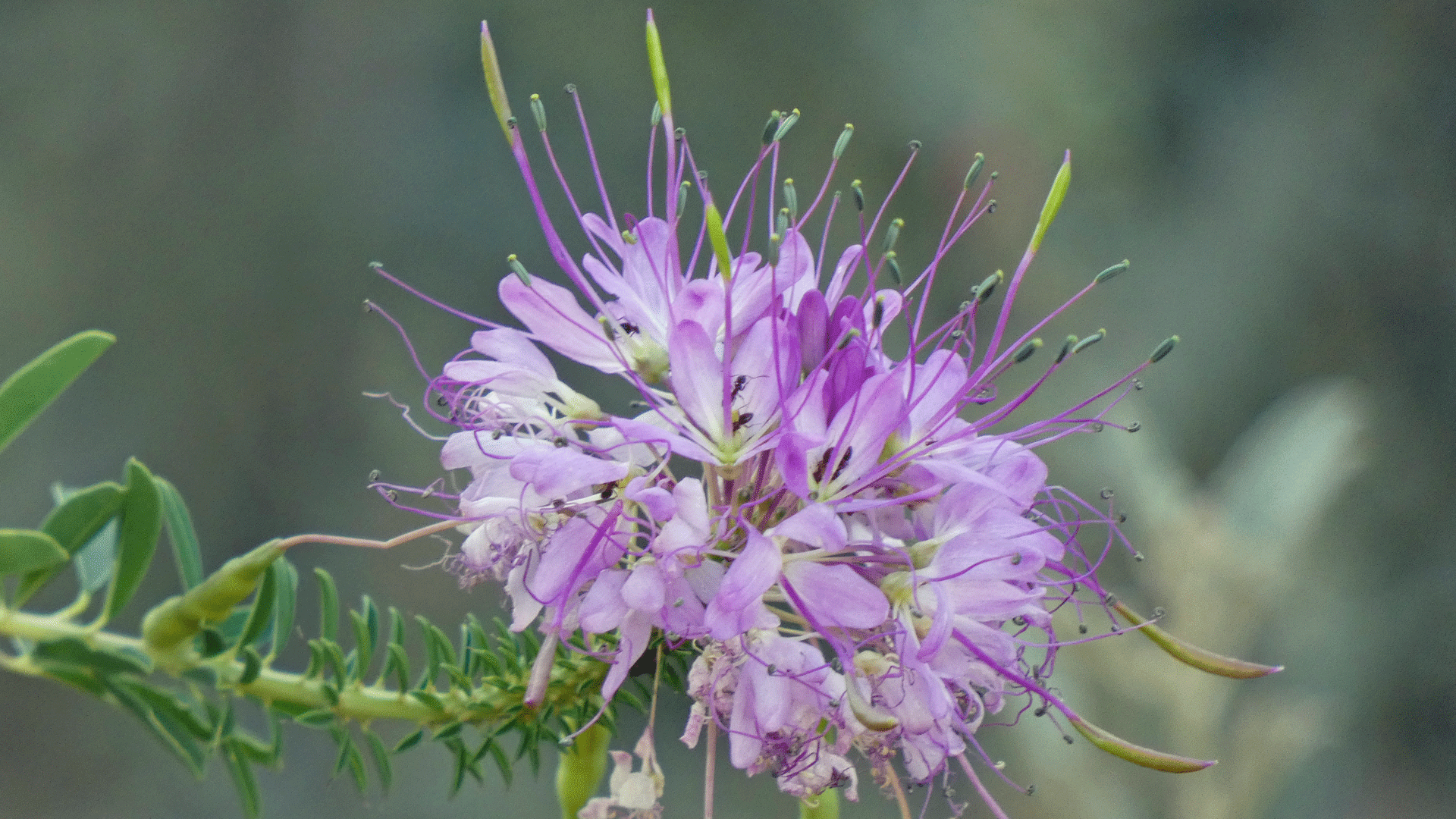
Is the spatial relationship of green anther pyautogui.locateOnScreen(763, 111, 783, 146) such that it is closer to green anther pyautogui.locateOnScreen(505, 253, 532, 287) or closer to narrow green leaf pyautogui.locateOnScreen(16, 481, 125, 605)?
green anther pyautogui.locateOnScreen(505, 253, 532, 287)

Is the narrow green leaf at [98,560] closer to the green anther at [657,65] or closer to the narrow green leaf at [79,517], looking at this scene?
the narrow green leaf at [79,517]

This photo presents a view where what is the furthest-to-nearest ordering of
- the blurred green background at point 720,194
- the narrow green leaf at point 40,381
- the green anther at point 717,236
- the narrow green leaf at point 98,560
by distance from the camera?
the blurred green background at point 720,194, the narrow green leaf at point 98,560, the narrow green leaf at point 40,381, the green anther at point 717,236

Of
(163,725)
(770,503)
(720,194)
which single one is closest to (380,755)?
(163,725)

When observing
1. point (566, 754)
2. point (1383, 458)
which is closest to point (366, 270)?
point (566, 754)

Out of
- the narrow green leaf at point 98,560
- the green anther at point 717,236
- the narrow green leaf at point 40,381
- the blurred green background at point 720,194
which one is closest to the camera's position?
the green anther at point 717,236

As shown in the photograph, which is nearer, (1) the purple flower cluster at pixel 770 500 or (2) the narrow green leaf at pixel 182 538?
(1) the purple flower cluster at pixel 770 500

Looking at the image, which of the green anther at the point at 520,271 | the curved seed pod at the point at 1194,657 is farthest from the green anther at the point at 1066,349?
the green anther at the point at 520,271

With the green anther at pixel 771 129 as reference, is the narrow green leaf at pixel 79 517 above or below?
below
